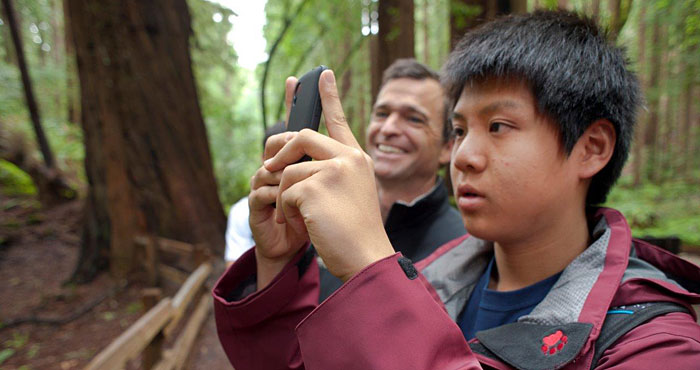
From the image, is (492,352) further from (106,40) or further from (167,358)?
(106,40)

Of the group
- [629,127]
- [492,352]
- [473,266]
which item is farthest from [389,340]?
[629,127]

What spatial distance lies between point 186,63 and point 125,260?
3440 millimetres

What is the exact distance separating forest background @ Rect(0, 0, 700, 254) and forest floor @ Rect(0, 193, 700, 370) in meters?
1.49

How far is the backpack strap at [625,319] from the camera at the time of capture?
2.95 feet


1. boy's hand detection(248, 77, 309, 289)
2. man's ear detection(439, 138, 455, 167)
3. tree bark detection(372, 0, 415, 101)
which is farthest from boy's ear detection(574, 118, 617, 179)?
tree bark detection(372, 0, 415, 101)

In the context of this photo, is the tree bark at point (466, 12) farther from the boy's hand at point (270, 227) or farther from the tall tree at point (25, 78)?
the tall tree at point (25, 78)

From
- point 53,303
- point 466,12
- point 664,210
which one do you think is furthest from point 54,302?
point 664,210

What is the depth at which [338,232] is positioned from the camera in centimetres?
82

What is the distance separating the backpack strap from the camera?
0.90 m

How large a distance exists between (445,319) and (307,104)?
2.02 feet

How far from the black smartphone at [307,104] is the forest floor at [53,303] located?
4.13 m

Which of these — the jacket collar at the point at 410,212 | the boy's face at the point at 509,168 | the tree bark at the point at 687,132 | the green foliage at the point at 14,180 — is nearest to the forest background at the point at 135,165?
the green foliage at the point at 14,180

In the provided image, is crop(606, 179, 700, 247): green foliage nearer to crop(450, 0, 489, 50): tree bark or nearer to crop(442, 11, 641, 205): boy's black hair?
crop(450, 0, 489, 50): tree bark

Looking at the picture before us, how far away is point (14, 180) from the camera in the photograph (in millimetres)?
10133
